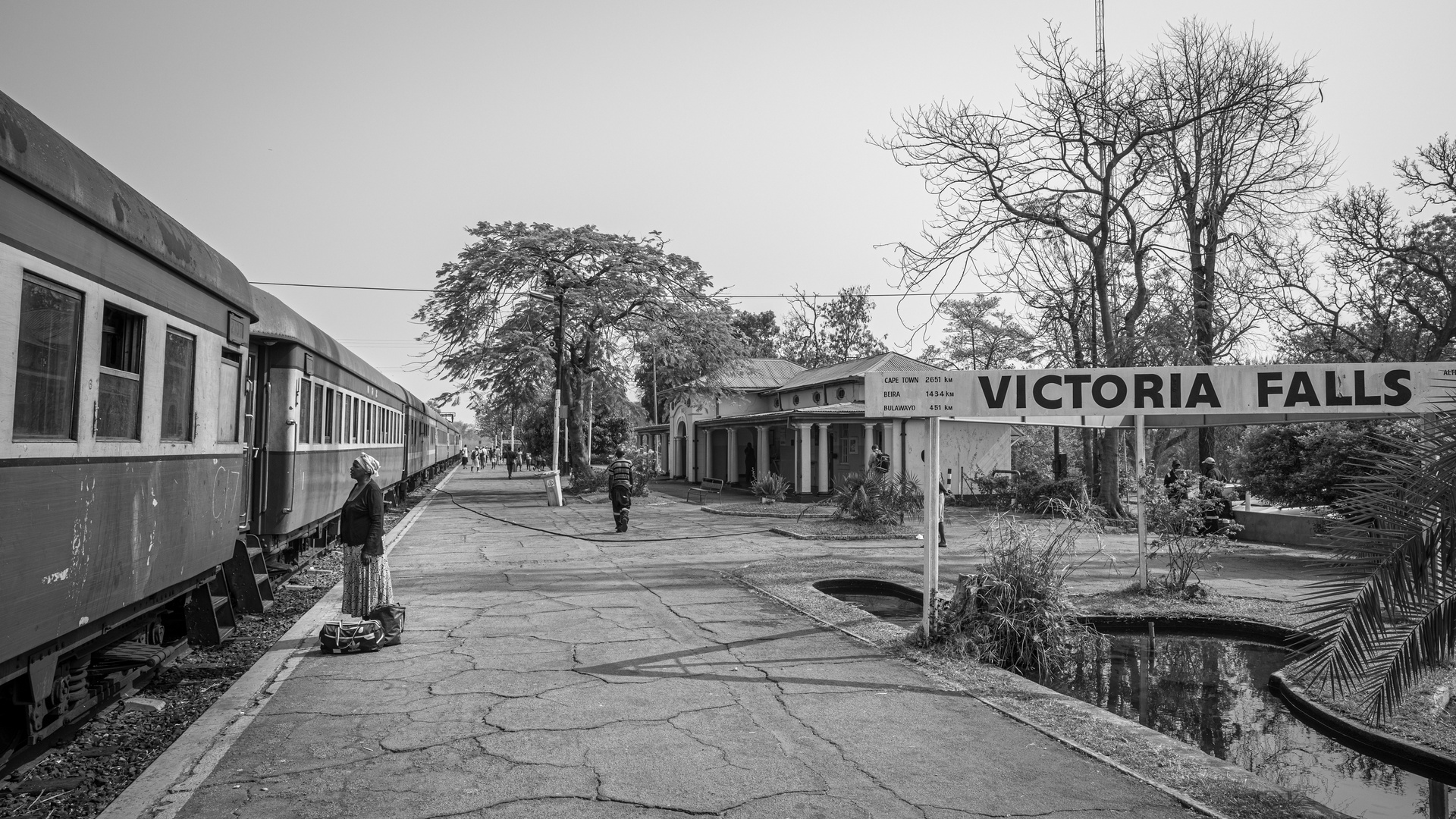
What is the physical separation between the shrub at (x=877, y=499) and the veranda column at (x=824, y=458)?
28.7ft

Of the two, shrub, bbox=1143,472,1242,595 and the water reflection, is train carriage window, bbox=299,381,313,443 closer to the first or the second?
the water reflection

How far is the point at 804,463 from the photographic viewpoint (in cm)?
3083

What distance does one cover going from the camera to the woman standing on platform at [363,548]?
309 inches

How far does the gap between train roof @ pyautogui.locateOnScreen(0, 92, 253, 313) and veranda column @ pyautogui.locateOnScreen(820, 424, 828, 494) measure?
79.4 ft

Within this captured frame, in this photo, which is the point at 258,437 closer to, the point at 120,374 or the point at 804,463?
the point at 120,374

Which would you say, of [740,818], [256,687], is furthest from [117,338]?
[740,818]

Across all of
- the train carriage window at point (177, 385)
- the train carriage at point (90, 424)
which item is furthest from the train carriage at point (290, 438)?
the train carriage window at point (177, 385)

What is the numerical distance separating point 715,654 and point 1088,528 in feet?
13.3

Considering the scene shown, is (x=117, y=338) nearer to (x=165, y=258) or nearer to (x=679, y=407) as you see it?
(x=165, y=258)

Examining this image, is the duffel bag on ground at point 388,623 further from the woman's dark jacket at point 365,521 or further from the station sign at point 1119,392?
the station sign at point 1119,392

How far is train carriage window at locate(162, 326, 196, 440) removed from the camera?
6125mm

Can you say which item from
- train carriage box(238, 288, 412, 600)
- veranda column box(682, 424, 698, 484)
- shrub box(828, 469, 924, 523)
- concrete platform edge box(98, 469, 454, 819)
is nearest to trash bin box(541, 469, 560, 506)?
shrub box(828, 469, 924, 523)

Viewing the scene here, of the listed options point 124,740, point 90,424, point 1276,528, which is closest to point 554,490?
point 1276,528

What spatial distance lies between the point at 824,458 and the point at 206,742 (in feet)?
85.6
